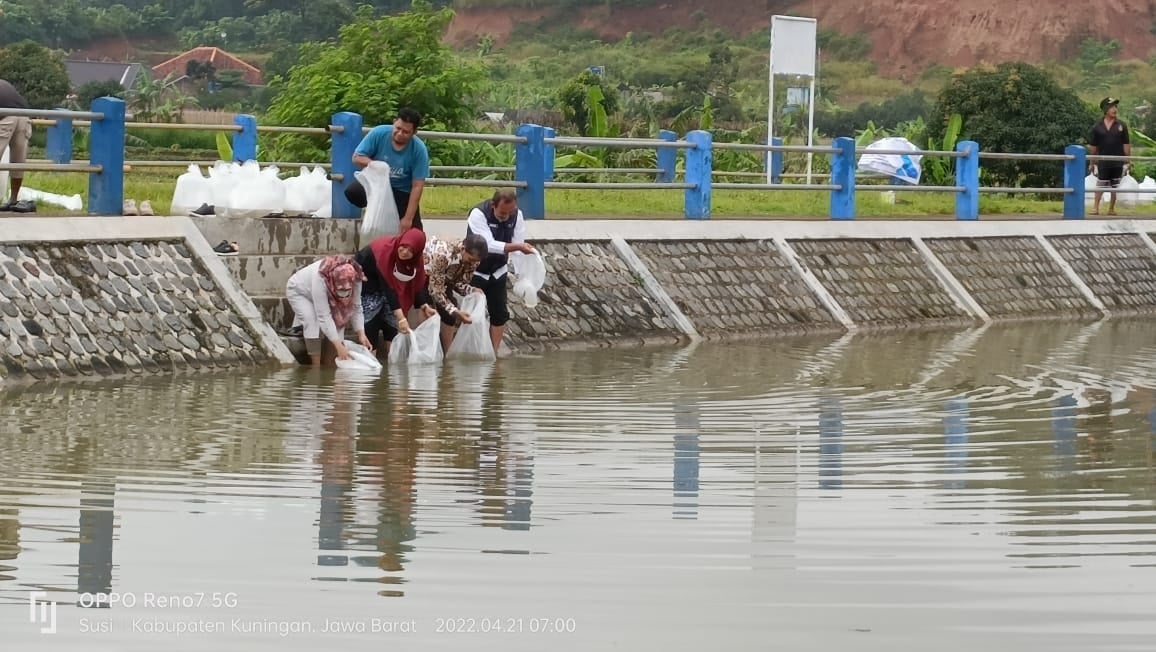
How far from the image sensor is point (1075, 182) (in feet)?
70.7

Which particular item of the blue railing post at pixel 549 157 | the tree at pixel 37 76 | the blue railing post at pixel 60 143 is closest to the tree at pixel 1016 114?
the blue railing post at pixel 549 157

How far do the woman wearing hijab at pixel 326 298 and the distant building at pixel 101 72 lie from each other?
59.4 meters

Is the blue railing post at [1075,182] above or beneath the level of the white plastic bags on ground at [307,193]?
above

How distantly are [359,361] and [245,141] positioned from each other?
398 cm

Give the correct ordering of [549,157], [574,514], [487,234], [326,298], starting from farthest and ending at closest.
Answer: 1. [549,157]
2. [487,234]
3. [326,298]
4. [574,514]

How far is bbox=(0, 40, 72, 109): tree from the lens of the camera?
49.9 meters

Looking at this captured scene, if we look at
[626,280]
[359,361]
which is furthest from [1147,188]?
[359,361]

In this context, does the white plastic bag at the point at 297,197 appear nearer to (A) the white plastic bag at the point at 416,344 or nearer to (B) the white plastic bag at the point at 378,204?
(B) the white plastic bag at the point at 378,204

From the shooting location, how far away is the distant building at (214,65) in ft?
258

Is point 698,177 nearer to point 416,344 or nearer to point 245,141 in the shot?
point 245,141

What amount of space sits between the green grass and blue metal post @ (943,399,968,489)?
7918 millimetres

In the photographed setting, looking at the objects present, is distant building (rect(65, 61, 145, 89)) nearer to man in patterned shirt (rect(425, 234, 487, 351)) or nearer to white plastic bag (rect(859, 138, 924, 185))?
white plastic bag (rect(859, 138, 924, 185))

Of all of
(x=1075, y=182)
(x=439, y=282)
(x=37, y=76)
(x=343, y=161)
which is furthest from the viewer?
(x=37, y=76)

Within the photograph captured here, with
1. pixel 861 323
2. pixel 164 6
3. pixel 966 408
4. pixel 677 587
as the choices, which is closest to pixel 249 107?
pixel 164 6
